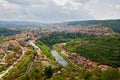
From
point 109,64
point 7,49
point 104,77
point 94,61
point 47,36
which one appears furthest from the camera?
point 47,36

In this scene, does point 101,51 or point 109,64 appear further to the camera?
point 101,51

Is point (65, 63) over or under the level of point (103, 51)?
under

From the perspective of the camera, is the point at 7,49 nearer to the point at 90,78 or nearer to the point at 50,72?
the point at 50,72

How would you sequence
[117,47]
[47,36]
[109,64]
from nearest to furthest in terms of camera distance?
[109,64], [117,47], [47,36]

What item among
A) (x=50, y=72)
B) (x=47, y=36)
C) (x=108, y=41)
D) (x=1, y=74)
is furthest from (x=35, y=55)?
(x=47, y=36)

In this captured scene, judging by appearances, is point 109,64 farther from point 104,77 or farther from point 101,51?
point 104,77

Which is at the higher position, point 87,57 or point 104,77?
point 104,77

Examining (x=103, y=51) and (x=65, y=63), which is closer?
(x=65, y=63)

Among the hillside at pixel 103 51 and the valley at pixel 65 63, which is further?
the hillside at pixel 103 51

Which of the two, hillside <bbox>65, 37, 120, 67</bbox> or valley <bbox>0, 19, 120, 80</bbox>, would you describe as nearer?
valley <bbox>0, 19, 120, 80</bbox>
